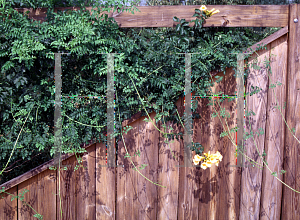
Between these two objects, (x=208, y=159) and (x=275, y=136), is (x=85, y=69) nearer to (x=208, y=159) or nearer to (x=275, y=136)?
(x=208, y=159)

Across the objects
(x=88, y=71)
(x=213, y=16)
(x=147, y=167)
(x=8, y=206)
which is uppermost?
(x=213, y=16)

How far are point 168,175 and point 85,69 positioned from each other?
125cm

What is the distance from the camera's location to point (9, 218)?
1988mm

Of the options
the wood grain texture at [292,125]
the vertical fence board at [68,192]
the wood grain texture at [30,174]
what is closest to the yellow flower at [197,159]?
the wood grain texture at [292,125]

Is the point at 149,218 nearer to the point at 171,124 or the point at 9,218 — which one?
the point at 171,124

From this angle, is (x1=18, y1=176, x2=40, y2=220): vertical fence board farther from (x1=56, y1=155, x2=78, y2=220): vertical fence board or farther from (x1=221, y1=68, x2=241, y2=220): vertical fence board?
(x1=221, y1=68, x2=241, y2=220): vertical fence board

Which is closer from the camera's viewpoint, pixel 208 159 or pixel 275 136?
pixel 208 159

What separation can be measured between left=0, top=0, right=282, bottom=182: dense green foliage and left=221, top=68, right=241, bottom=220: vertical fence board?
0.74 feet

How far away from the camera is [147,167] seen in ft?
6.57

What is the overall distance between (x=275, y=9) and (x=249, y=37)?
30cm

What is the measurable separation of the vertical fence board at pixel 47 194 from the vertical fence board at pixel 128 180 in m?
0.61

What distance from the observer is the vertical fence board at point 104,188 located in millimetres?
1992

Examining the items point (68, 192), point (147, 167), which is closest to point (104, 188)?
point (68, 192)

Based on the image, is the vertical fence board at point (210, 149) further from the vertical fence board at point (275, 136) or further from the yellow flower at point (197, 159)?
the vertical fence board at point (275, 136)
